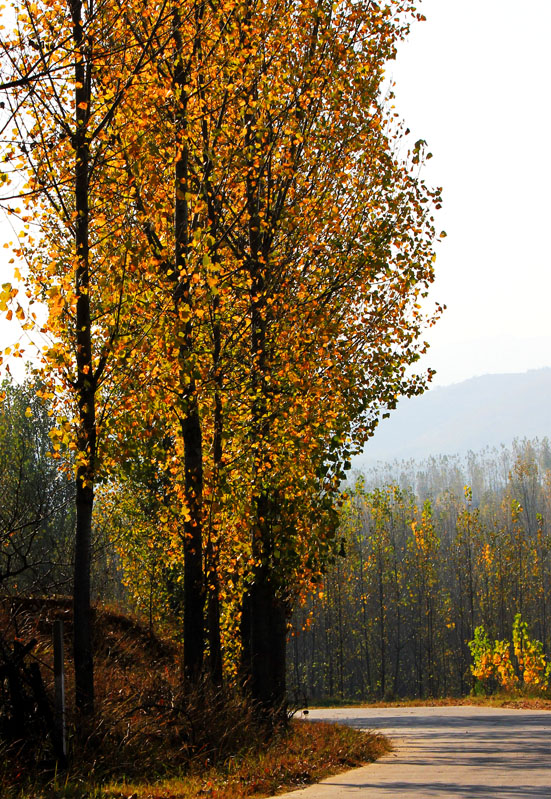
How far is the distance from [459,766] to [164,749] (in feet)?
11.9

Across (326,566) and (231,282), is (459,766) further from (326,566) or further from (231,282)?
(326,566)

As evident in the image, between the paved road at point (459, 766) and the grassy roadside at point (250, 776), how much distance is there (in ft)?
1.07

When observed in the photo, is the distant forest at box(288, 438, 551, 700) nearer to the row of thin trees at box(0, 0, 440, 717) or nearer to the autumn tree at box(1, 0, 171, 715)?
the row of thin trees at box(0, 0, 440, 717)

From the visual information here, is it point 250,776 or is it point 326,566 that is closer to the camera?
point 250,776

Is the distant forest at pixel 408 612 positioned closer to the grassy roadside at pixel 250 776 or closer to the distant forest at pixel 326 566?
the distant forest at pixel 326 566

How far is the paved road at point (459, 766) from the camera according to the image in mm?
8609

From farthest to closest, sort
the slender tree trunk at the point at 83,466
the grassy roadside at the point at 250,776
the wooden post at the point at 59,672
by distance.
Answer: the slender tree trunk at the point at 83,466, the wooden post at the point at 59,672, the grassy roadside at the point at 250,776

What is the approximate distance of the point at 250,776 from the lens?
9812 millimetres

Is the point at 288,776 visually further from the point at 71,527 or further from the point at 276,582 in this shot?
the point at 71,527

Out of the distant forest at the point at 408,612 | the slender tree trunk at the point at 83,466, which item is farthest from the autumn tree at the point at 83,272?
the distant forest at the point at 408,612

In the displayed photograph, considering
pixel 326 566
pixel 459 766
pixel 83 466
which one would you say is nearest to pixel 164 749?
pixel 83 466

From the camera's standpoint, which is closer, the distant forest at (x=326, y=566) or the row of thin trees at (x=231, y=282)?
the row of thin trees at (x=231, y=282)

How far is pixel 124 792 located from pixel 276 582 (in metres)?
6.11

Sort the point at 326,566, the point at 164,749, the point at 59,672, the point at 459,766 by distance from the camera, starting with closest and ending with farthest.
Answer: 1. the point at 59,672
2. the point at 164,749
3. the point at 459,766
4. the point at 326,566
